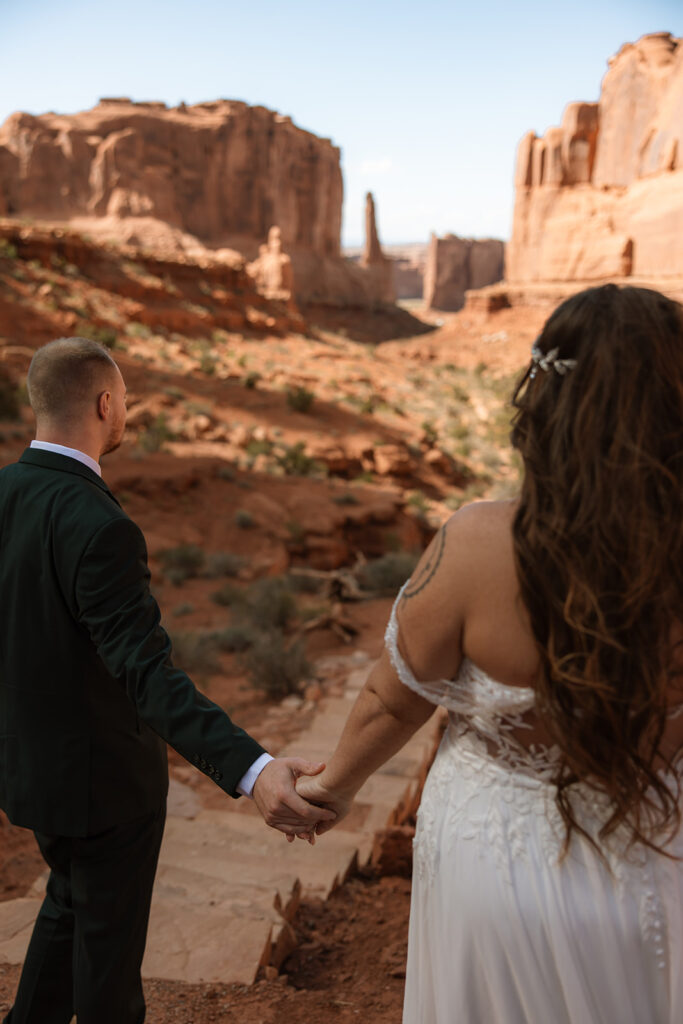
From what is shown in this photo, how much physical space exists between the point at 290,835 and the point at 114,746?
518mm

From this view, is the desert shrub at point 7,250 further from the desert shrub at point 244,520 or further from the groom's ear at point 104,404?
the groom's ear at point 104,404

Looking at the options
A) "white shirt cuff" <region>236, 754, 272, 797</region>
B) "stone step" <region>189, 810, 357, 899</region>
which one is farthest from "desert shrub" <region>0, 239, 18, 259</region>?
"white shirt cuff" <region>236, 754, 272, 797</region>

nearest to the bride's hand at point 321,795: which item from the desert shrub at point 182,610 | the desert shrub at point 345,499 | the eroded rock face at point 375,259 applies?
the desert shrub at point 182,610

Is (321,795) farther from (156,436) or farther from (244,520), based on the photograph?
(156,436)

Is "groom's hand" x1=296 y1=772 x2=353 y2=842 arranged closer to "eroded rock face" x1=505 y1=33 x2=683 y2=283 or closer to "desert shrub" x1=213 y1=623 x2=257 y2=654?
"desert shrub" x1=213 y1=623 x2=257 y2=654

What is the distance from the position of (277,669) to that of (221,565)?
4.32 m

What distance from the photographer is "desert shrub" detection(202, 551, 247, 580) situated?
10.5 meters

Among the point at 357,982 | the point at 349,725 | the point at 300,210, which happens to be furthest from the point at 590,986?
the point at 300,210

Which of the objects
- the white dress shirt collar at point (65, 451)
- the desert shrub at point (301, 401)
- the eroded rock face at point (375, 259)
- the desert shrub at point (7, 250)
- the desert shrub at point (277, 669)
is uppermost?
the eroded rock face at point (375, 259)

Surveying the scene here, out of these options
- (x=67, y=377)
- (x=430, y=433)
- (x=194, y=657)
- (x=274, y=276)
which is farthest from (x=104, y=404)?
(x=274, y=276)

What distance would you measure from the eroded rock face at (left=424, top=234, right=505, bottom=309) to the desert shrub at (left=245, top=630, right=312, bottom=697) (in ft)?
222

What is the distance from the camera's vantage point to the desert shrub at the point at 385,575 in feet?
32.4

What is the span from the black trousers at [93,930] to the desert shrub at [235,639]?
5.60 meters

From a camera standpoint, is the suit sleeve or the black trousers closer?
the suit sleeve
